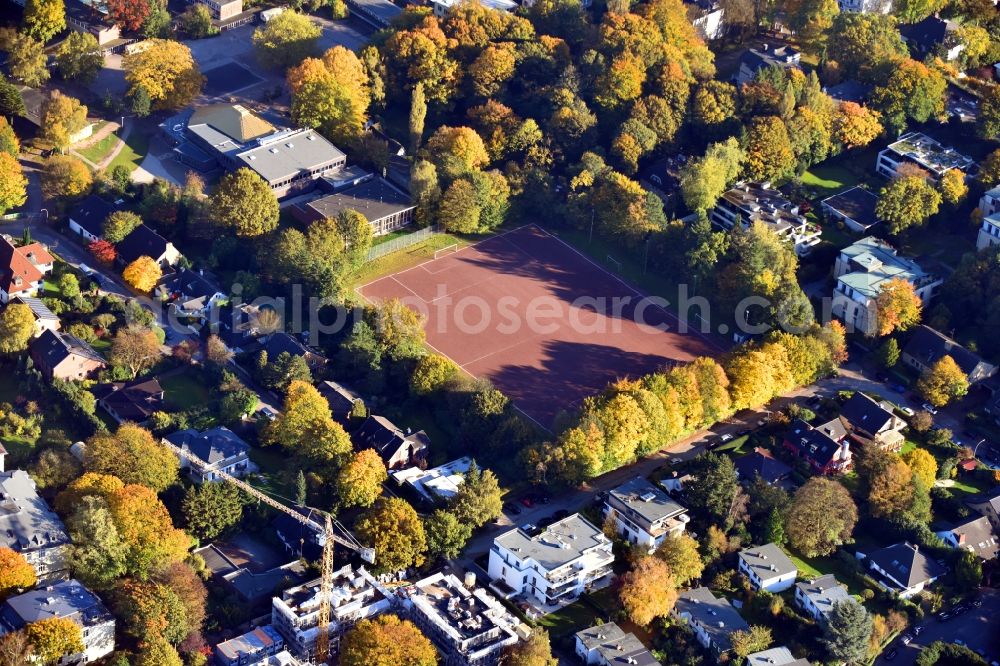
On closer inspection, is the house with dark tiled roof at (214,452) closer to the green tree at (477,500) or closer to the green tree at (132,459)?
the green tree at (132,459)

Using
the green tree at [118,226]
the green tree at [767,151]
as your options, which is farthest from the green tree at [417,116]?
the green tree at [767,151]

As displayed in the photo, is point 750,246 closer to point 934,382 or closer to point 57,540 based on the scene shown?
point 934,382

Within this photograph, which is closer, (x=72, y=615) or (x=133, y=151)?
(x=72, y=615)

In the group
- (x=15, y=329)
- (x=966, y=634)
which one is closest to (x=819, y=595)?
(x=966, y=634)

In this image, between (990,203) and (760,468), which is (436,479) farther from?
(990,203)

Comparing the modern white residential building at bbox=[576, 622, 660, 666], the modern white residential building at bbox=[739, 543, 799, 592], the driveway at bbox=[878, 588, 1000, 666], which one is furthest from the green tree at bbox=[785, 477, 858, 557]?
the modern white residential building at bbox=[576, 622, 660, 666]
